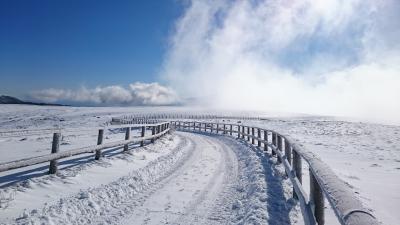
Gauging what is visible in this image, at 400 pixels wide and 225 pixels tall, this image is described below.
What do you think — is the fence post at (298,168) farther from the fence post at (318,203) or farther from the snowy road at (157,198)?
the fence post at (318,203)

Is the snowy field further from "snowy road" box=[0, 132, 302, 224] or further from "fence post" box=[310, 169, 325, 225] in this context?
"fence post" box=[310, 169, 325, 225]

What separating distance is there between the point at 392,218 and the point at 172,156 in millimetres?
10052

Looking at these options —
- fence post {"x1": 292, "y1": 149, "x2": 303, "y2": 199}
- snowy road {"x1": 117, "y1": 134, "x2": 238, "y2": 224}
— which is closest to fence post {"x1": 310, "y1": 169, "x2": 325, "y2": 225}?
snowy road {"x1": 117, "y1": 134, "x2": 238, "y2": 224}

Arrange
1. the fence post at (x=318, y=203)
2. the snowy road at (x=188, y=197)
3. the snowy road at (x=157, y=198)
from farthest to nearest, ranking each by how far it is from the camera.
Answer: the snowy road at (x=188, y=197)
the snowy road at (x=157, y=198)
the fence post at (x=318, y=203)

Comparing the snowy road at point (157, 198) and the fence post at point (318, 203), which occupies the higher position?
the fence post at point (318, 203)

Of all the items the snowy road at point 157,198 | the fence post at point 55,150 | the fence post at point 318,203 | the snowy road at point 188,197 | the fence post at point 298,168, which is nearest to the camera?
the fence post at point 318,203

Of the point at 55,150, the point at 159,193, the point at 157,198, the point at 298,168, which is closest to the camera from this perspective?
the point at 298,168

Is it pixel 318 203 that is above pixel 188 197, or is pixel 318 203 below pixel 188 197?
above

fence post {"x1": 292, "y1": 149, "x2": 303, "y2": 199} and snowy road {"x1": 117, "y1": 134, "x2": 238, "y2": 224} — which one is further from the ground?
fence post {"x1": 292, "y1": 149, "x2": 303, "y2": 199}

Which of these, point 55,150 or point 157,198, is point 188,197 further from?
point 55,150

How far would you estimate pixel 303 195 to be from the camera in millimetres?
5793

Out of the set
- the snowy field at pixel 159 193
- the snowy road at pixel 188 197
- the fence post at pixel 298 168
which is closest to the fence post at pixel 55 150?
the snowy field at pixel 159 193

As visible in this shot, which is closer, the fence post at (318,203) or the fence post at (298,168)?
the fence post at (318,203)

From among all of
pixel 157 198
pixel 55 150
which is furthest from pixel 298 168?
pixel 55 150
